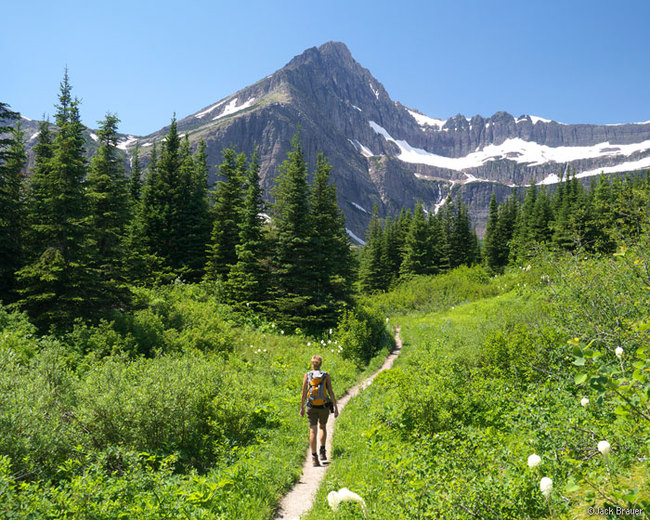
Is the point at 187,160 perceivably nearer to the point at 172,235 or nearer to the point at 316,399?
the point at 172,235

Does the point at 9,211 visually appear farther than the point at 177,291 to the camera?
No

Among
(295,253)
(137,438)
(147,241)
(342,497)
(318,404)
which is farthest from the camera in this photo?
(147,241)

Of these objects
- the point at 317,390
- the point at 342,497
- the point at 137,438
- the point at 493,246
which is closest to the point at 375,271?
the point at 493,246

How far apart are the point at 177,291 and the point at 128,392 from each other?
14166 millimetres

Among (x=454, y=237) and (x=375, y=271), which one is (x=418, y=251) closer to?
(x=375, y=271)

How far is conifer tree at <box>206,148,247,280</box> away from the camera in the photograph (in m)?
24.8

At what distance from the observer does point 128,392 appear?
7152 millimetres

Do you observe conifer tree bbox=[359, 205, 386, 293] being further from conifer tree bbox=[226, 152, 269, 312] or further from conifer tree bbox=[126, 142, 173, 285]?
→ conifer tree bbox=[126, 142, 173, 285]

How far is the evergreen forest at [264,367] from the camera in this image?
4.42m

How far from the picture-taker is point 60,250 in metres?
14.3

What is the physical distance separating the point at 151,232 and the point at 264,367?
55.2ft

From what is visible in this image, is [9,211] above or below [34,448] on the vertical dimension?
above

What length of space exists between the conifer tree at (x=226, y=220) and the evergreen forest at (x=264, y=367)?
0.50 ft

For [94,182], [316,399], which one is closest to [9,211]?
[94,182]
